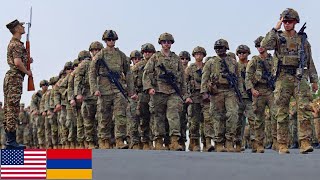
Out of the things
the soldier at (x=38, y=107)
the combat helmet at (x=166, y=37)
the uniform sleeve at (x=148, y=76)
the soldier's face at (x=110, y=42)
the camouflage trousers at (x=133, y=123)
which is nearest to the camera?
the uniform sleeve at (x=148, y=76)

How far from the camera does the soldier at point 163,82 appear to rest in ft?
46.0

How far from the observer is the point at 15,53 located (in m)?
11.5

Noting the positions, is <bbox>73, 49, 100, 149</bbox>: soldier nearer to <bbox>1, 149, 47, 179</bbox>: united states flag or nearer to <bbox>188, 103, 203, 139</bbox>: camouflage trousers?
<bbox>188, 103, 203, 139</bbox>: camouflage trousers

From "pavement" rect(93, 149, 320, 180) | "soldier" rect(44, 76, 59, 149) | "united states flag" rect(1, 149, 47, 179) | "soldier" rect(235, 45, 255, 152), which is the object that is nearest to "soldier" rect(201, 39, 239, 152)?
"soldier" rect(235, 45, 255, 152)

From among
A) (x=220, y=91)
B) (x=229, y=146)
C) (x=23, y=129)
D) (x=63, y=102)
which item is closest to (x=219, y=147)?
(x=229, y=146)

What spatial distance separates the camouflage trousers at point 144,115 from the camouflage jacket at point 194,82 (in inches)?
38.7

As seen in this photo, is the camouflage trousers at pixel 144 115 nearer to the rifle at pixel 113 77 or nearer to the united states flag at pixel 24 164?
the rifle at pixel 113 77

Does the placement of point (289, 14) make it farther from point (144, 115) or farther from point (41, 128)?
point (41, 128)

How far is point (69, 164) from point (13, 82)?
4129 mm

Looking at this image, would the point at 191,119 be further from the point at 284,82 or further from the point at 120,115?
the point at 284,82

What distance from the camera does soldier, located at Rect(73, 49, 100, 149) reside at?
1628cm

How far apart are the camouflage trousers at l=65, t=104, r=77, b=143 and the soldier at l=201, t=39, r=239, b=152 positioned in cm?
633

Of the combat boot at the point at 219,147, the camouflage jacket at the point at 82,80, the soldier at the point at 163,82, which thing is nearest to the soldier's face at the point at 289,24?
the combat boot at the point at 219,147

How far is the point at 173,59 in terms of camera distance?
561 inches
